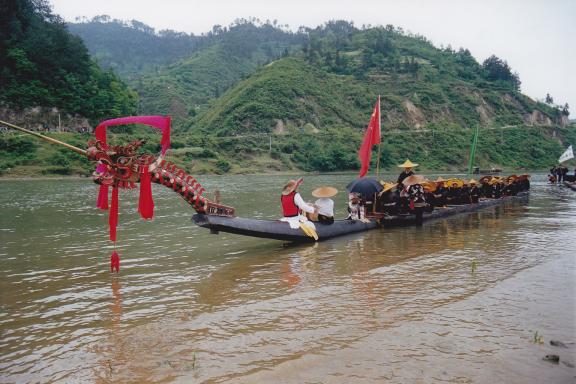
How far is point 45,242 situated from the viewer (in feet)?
42.5

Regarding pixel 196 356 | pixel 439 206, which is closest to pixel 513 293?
pixel 196 356

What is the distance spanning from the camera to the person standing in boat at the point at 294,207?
38.0 ft

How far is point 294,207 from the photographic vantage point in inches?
468

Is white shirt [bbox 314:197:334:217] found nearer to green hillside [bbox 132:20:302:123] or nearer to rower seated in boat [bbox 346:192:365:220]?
rower seated in boat [bbox 346:192:365:220]

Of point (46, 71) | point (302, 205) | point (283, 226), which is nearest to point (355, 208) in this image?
point (302, 205)

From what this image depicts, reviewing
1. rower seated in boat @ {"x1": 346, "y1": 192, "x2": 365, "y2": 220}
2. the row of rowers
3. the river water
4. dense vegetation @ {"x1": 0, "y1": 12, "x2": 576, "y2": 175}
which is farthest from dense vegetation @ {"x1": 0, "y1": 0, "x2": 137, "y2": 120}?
rower seated in boat @ {"x1": 346, "y1": 192, "x2": 365, "y2": 220}

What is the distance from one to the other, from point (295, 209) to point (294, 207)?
6 centimetres

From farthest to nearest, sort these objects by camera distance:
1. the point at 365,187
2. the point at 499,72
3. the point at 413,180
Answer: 1. the point at 499,72
2. the point at 413,180
3. the point at 365,187

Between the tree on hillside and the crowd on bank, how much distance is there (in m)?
117

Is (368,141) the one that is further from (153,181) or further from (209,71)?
(209,71)

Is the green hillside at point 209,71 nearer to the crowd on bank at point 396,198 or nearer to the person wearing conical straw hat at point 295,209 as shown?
the crowd on bank at point 396,198

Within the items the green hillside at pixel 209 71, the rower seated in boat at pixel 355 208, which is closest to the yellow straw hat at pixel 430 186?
the rower seated in boat at pixel 355 208

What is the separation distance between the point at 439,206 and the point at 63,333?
1557cm

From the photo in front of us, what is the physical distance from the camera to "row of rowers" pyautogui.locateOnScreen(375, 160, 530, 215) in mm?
15570
